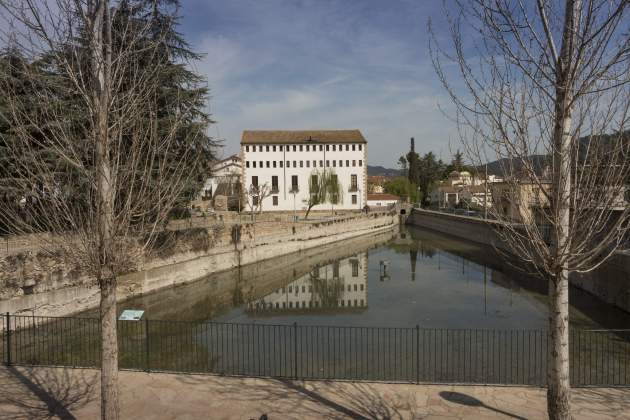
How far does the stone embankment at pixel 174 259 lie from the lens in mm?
15281

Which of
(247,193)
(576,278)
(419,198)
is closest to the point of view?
(576,278)

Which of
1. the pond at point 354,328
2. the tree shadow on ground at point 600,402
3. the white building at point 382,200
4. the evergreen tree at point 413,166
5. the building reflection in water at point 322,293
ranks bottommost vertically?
the building reflection in water at point 322,293

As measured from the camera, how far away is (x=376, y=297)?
21859mm

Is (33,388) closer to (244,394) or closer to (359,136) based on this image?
(244,394)

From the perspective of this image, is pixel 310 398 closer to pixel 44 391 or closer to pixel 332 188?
pixel 44 391

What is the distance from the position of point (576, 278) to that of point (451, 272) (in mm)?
8055

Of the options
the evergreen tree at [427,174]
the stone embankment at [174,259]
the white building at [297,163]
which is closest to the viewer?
the stone embankment at [174,259]

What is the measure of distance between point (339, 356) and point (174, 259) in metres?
13.9

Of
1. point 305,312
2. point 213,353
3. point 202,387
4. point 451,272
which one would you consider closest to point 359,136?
point 451,272

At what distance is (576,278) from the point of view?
71.2 ft

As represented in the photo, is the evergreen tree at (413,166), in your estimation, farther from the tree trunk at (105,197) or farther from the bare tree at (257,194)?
the tree trunk at (105,197)

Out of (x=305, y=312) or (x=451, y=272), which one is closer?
(x=305, y=312)

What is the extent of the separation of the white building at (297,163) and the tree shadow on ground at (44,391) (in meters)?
51.2


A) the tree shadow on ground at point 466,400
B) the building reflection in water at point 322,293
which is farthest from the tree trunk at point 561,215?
the building reflection in water at point 322,293
